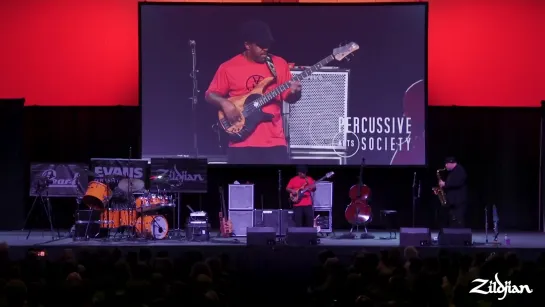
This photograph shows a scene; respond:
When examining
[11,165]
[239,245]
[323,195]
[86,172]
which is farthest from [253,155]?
[11,165]

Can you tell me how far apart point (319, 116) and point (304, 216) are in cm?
231

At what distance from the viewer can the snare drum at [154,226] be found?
16281 mm

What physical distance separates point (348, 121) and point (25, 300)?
1163 cm

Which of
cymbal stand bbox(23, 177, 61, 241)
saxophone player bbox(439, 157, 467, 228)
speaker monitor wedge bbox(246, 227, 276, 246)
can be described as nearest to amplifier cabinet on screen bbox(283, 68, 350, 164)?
saxophone player bbox(439, 157, 467, 228)

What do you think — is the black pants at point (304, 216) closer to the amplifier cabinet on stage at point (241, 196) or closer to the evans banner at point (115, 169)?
the amplifier cabinet on stage at point (241, 196)

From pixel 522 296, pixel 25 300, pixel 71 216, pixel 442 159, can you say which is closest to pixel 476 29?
pixel 442 159

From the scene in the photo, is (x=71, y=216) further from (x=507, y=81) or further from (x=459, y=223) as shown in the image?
(x=507, y=81)

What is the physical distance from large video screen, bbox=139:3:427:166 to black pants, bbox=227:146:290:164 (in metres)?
0.02

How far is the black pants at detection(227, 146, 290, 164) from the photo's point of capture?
18328mm

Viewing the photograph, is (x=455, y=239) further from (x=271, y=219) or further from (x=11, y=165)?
(x=11, y=165)

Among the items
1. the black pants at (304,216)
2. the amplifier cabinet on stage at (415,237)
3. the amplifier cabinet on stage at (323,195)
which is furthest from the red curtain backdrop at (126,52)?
the amplifier cabinet on stage at (415,237)

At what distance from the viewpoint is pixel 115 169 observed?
16.1 meters

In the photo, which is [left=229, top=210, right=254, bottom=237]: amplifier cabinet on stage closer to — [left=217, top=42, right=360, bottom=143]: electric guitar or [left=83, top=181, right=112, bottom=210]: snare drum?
[left=217, top=42, right=360, bottom=143]: electric guitar

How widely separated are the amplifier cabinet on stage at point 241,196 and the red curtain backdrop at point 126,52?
3.32 metres
